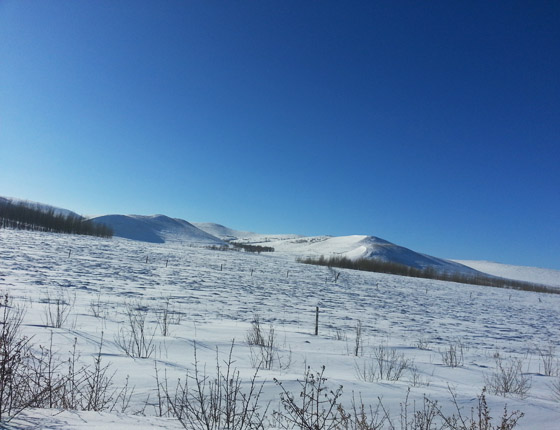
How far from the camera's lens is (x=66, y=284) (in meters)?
14.5

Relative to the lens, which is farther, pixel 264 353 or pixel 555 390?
pixel 264 353

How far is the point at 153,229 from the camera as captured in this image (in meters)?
160

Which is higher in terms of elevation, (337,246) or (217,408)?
(337,246)

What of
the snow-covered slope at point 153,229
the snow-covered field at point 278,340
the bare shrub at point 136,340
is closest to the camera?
the snow-covered field at point 278,340

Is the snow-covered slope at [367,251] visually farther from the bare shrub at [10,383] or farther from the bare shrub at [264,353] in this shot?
the bare shrub at [10,383]

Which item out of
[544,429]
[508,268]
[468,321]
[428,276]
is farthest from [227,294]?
[508,268]

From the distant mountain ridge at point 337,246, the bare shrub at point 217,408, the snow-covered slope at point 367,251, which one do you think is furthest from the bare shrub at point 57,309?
the distant mountain ridge at point 337,246

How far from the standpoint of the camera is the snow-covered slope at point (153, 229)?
144 meters

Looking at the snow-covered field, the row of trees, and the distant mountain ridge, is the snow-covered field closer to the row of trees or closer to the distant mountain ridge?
the row of trees

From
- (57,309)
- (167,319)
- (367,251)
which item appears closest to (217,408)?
(57,309)

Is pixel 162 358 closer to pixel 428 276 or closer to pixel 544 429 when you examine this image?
pixel 544 429

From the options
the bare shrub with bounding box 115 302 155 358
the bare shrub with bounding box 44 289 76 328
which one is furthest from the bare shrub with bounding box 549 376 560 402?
the bare shrub with bounding box 44 289 76 328

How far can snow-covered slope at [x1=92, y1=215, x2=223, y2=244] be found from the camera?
14375cm

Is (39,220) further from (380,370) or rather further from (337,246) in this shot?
(380,370)
